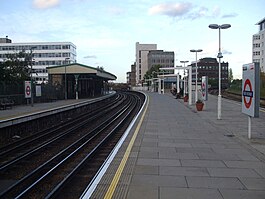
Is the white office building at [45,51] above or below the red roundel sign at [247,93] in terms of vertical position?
above

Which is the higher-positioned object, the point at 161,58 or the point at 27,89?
the point at 161,58

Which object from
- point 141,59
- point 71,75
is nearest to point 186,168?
point 71,75

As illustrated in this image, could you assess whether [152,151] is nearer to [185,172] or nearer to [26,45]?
[185,172]

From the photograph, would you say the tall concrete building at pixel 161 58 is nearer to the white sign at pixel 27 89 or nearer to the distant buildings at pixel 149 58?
the distant buildings at pixel 149 58

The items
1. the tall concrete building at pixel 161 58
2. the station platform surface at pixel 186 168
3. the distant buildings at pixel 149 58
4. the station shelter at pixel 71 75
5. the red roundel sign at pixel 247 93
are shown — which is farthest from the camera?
the distant buildings at pixel 149 58

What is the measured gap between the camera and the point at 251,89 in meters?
12.3

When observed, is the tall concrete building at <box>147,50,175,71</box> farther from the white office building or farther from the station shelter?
the station shelter

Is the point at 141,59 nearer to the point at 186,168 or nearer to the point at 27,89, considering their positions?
the point at 27,89

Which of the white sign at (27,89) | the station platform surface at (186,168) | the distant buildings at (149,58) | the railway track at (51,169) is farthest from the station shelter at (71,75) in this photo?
the distant buildings at (149,58)

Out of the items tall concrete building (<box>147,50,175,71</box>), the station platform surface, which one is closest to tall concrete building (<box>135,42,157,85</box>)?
tall concrete building (<box>147,50,175,71</box>)

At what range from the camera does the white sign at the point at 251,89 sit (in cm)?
1204

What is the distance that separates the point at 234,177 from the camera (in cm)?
722

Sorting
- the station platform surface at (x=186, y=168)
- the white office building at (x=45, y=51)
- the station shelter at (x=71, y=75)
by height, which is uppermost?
the white office building at (x=45, y=51)

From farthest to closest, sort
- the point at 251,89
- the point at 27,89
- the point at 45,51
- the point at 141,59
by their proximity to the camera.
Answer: the point at 141,59 → the point at 45,51 → the point at 27,89 → the point at 251,89
